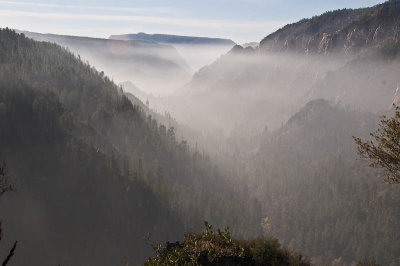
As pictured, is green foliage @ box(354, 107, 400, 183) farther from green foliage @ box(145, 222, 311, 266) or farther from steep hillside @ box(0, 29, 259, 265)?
steep hillside @ box(0, 29, 259, 265)

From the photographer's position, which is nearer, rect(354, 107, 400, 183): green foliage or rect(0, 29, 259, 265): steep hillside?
rect(354, 107, 400, 183): green foliage

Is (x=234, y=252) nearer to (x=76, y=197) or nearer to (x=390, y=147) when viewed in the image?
(x=390, y=147)

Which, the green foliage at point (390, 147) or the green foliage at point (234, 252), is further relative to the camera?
the green foliage at point (390, 147)

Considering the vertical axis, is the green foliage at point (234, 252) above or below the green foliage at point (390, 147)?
below

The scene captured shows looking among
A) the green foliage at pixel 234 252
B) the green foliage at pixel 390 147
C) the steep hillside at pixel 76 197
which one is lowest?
the steep hillside at pixel 76 197

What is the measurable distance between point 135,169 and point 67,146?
38849 millimetres

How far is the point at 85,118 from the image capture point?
7662 inches

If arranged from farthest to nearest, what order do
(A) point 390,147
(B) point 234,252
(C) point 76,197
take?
(C) point 76,197
(B) point 234,252
(A) point 390,147

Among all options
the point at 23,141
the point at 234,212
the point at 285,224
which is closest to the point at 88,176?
the point at 23,141

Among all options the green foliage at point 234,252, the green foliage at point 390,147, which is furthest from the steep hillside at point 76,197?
the green foliage at point 390,147

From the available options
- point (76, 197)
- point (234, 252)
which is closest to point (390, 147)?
point (234, 252)

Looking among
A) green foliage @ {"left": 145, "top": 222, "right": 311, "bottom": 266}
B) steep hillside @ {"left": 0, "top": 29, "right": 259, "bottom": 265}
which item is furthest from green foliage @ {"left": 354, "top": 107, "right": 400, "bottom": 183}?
steep hillside @ {"left": 0, "top": 29, "right": 259, "bottom": 265}

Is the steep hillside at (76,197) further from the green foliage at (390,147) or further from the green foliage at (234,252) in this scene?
the green foliage at (390,147)

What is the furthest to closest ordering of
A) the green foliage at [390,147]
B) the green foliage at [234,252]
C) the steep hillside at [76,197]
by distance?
1. the steep hillside at [76,197]
2. the green foliage at [390,147]
3. the green foliage at [234,252]
